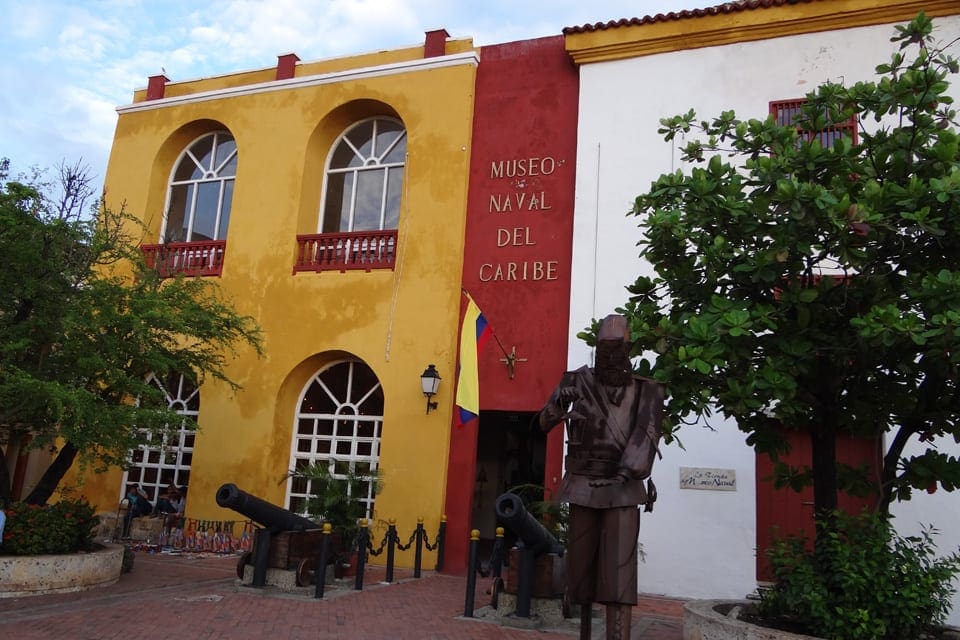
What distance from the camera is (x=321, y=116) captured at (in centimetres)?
1480

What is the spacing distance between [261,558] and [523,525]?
3.63m

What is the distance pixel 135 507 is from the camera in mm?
13703

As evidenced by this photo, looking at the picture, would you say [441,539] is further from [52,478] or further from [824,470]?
[824,470]

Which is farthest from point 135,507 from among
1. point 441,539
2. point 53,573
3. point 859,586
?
point 859,586

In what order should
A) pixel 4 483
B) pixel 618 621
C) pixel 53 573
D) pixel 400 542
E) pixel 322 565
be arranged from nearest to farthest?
pixel 618 621 < pixel 53 573 < pixel 322 565 < pixel 4 483 < pixel 400 542

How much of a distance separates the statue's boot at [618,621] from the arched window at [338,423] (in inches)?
349

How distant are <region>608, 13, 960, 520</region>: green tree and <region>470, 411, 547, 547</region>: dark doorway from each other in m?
8.30

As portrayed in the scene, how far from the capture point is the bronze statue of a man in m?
4.77

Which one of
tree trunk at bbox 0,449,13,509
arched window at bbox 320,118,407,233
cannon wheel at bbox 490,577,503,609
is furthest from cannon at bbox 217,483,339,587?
arched window at bbox 320,118,407,233

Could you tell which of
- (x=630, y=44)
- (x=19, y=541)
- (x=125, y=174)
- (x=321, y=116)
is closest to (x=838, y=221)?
(x=630, y=44)

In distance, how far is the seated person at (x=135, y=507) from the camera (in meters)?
13.4

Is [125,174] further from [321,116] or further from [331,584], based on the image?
[331,584]

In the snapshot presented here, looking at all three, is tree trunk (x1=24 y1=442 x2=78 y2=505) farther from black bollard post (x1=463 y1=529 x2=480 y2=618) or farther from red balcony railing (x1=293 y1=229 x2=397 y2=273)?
black bollard post (x1=463 y1=529 x2=480 y2=618)

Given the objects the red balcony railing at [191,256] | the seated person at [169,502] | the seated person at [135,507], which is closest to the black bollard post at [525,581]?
the seated person at [169,502]
